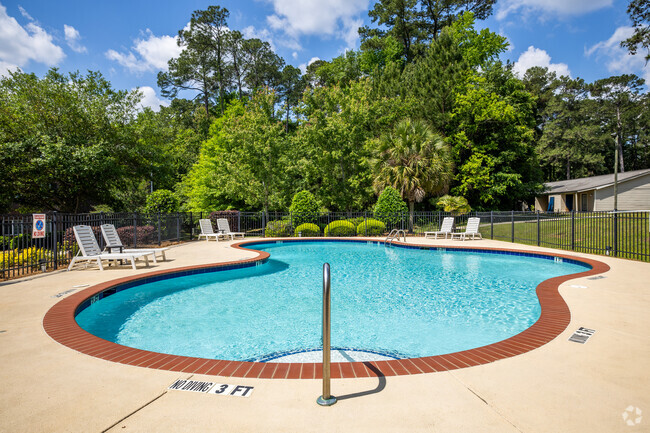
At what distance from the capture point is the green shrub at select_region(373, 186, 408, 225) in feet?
63.3

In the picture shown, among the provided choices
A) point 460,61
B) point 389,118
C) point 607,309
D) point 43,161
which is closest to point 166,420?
point 607,309

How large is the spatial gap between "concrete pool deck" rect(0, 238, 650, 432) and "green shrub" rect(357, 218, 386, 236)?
1530 cm

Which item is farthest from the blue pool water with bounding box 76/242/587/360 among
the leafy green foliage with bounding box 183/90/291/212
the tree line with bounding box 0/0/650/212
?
the leafy green foliage with bounding box 183/90/291/212

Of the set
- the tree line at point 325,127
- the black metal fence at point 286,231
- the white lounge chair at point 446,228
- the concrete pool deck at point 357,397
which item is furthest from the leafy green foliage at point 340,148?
the concrete pool deck at point 357,397

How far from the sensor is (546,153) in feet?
125

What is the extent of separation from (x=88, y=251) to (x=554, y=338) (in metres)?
9.90

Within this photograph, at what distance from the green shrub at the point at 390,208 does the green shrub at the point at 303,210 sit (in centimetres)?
379

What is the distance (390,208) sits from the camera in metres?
19.3

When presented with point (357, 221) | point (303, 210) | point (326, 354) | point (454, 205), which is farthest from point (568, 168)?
point (326, 354)

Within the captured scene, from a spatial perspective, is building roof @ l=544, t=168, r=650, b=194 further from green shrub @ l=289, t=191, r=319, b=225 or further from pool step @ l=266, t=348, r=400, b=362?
pool step @ l=266, t=348, r=400, b=362

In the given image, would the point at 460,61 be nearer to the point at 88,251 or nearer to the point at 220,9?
the point at 220,9

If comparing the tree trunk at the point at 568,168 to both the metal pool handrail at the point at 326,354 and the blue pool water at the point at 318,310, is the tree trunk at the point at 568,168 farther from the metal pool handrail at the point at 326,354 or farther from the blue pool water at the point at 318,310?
the metal pool handrail at the point at 326,354

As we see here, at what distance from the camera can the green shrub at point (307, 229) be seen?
18469 mm

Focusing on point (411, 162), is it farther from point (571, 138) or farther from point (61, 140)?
point (571, 138)
